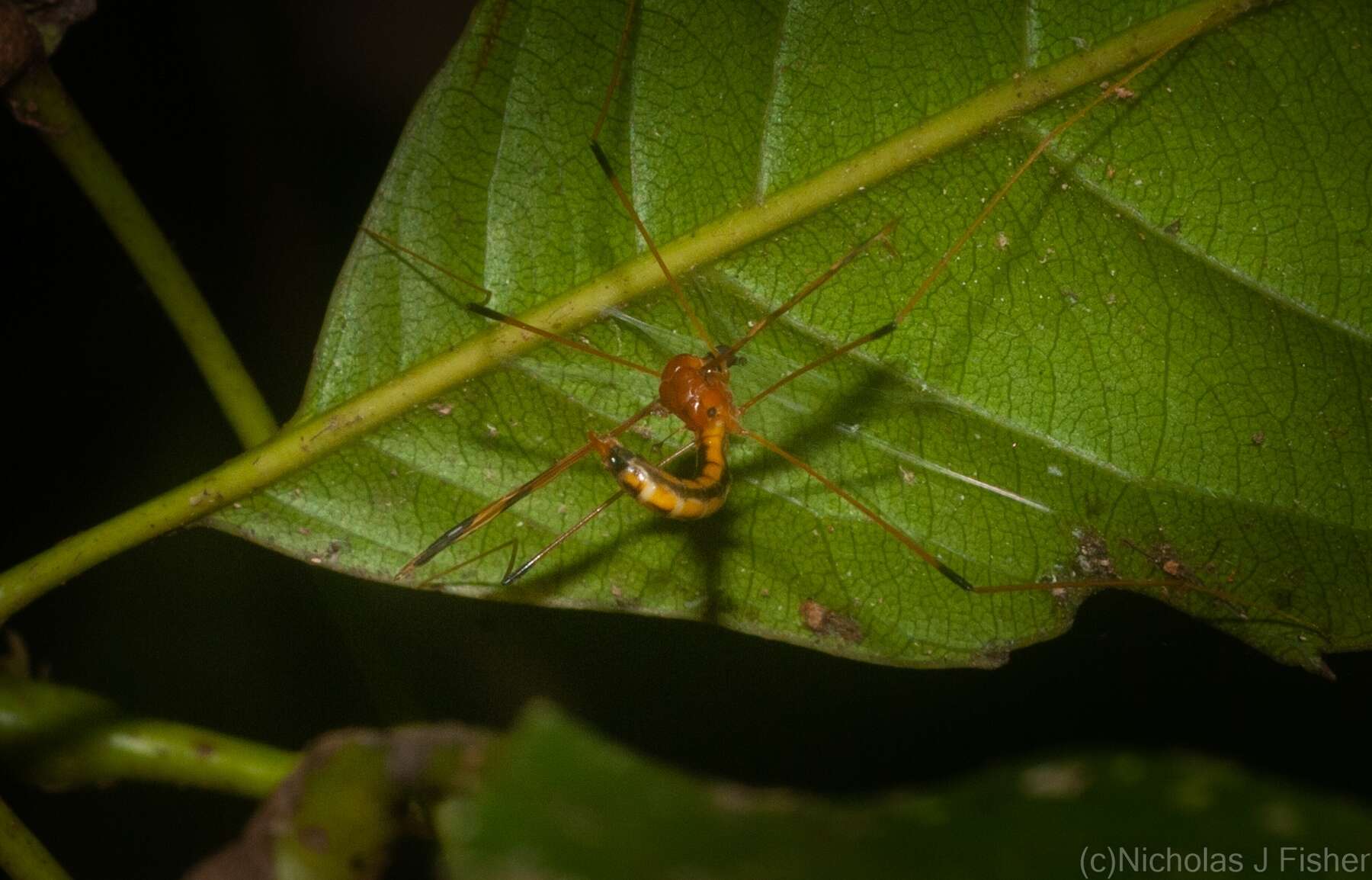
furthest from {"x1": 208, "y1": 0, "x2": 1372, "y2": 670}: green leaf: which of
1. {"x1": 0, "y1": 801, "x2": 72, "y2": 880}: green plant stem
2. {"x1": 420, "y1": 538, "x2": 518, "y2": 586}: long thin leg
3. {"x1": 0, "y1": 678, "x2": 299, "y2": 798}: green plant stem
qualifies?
{"x1": 0, "y1": 801, "x2": 72, "y2": 880}: green plant stem

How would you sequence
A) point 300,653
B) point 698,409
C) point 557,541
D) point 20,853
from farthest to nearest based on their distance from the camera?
point 300,653 < point 698,409 < point 557,541 < point 20,853

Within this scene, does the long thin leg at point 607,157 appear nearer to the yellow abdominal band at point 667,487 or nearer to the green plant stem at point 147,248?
the yellow abdominal band at point 667,487

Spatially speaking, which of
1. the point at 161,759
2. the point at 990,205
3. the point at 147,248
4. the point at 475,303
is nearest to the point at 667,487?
the point at 475,303

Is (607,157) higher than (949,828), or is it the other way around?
(607,157)

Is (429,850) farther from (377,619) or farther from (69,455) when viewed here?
(69,455)

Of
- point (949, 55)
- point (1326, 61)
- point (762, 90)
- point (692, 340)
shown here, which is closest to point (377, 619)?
point (692, 340)

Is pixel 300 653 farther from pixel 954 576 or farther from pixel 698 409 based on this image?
pixel 954 576

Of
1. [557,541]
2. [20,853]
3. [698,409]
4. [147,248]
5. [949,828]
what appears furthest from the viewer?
[698,409]

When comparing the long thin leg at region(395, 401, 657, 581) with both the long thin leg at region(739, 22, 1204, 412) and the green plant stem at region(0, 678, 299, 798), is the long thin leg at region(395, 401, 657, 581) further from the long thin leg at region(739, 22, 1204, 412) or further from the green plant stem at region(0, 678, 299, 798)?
the long thin leg at region(739, 22, 1204, 412)
